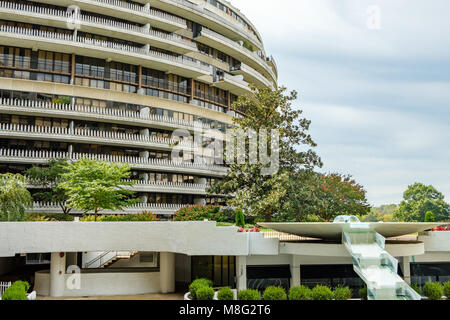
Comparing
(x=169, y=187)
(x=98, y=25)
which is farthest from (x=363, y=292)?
(x=98, y=25)

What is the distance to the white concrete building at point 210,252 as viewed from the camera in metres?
27.2

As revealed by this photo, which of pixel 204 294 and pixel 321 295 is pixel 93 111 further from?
pixel 321 295

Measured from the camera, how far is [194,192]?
163 ft

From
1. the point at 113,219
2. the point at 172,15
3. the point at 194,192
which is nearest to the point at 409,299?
the point at 113,219

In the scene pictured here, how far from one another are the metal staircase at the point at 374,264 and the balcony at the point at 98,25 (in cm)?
3369

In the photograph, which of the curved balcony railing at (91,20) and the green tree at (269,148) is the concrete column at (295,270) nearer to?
the green tree at (269,148)

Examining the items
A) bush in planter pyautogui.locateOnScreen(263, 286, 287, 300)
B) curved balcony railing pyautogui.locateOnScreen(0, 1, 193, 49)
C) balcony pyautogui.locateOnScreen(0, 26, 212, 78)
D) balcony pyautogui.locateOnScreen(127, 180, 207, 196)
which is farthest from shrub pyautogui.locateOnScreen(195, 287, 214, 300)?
curved balcony railing pyautogui.locateOnScreen(0, 1, 193, 49)

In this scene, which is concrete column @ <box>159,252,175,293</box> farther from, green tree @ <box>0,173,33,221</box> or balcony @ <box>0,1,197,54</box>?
balcony @ <box>0,1,197,54</box>

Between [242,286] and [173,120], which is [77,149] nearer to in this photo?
[173,120]

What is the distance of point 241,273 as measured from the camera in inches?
1096

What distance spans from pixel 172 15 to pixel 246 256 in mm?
35867

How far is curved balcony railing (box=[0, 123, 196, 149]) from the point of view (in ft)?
142

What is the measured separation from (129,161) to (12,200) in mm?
16043

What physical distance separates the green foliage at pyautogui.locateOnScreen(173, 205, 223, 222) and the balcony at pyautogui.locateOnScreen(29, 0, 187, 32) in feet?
79.0
